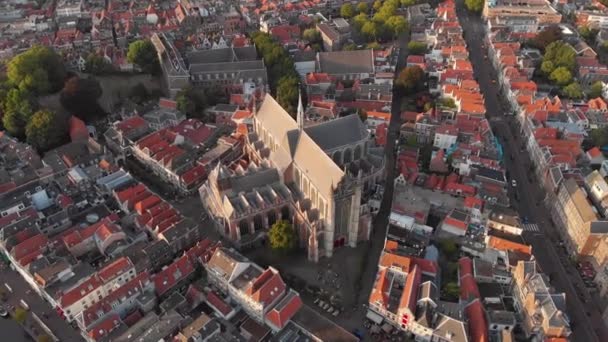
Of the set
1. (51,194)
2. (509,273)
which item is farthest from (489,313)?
(51,194)

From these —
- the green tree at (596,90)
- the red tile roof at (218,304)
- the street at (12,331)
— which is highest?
the green tree at (596,90)

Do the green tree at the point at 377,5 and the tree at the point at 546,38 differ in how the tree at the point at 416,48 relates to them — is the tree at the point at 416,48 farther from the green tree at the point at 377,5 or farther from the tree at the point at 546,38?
the tree at the point at 546,38

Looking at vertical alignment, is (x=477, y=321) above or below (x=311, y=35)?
below

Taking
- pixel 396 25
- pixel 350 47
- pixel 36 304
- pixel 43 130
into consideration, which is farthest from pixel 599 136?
pixel 43 130

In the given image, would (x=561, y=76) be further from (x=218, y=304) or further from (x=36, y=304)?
(x=36, y=304)

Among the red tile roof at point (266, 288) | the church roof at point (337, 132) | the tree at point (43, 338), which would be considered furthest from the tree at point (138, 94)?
the red tile roof at point (266, 288)

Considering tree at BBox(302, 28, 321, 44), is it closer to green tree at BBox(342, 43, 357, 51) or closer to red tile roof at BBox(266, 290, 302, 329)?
green tree at BBox(342, 43, 357, 51)

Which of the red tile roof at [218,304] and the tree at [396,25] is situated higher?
the tree at [396,25]
